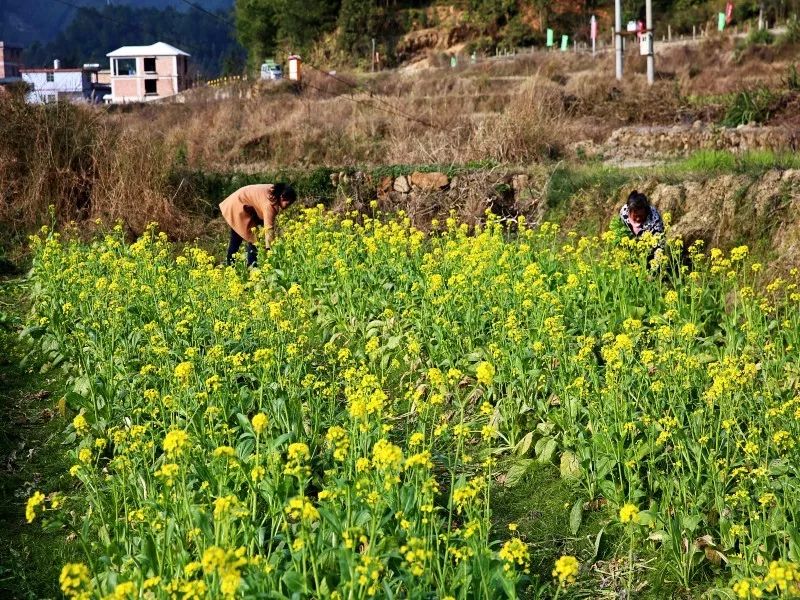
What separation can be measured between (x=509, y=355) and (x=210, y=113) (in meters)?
19.6

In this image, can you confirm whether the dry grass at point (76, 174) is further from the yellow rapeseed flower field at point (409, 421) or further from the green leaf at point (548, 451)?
the green leaf at point (548, 451)

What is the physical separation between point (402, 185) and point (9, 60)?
97.6m

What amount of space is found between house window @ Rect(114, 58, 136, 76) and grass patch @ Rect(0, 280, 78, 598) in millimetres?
66369

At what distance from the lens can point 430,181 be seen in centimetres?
1448

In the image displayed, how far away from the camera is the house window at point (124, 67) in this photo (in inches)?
2867

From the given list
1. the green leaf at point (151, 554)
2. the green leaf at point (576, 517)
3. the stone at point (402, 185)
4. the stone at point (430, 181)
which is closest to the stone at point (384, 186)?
the stone at point (402, 185)

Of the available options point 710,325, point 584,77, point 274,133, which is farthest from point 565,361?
point 584,77

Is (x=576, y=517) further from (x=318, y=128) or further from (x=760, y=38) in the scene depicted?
(x=760, y=38)

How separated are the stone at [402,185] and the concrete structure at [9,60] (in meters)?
77.9

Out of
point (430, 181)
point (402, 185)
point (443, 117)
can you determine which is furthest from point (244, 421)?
point (443, 117)

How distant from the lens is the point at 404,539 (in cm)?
485

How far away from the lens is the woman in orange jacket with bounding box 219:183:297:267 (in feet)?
36.6

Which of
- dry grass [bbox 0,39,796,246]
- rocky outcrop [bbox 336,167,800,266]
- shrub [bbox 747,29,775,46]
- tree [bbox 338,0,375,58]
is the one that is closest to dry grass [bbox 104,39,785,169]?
dry grass [bbox 0,39,796,246]

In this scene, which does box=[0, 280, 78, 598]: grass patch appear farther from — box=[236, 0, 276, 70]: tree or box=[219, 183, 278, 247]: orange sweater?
box=[236, 0, 276, 70]: tree
